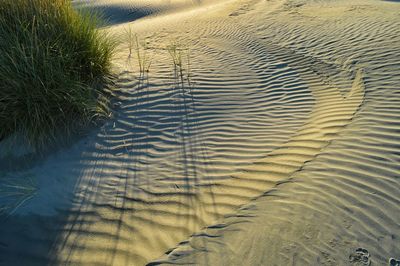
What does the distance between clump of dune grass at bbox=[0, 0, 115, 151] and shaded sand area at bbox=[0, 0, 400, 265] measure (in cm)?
35

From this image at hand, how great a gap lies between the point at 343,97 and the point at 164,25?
5747mm

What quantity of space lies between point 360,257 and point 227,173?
1.49m

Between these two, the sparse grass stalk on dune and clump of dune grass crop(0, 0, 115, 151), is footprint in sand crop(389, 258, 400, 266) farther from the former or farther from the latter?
the sparse grass stalk on dune

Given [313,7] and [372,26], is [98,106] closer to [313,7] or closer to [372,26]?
[372,26]

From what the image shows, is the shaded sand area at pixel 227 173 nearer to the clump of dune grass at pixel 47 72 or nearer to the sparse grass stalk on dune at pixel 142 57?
the sparse grass stalk on dune at pixel 142 57

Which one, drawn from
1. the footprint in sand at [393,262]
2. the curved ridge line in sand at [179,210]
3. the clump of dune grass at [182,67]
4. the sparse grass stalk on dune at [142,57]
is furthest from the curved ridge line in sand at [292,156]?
the sparse grass stalk on dune at [142,57]

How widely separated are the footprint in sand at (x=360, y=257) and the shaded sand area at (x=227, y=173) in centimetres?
2

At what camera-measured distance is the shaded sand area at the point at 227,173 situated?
2631mm

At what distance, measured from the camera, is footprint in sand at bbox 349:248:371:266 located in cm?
236

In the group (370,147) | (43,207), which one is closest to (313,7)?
(370,147)

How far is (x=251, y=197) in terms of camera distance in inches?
122

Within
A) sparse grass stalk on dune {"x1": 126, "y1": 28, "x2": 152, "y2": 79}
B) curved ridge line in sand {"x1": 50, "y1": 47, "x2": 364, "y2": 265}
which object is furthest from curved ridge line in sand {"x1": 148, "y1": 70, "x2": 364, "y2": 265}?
sparse grass stalk on dune {"x1": 126, "y1": 28, "x2": 152, "y2": 79}

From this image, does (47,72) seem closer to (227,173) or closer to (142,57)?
(142,57)

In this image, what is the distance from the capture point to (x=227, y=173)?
11.4 feet
